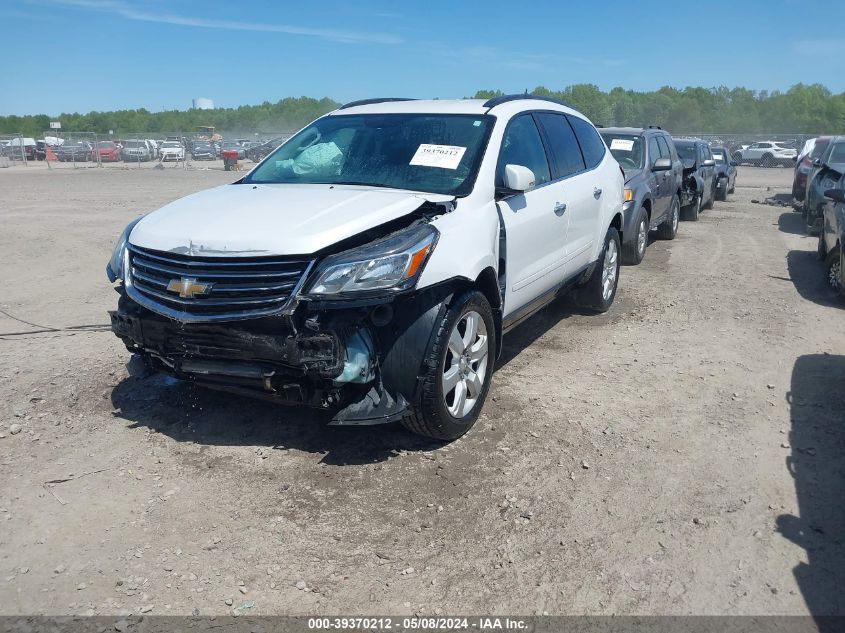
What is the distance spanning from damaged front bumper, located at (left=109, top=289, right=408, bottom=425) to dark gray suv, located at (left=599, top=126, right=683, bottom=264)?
6413 millimetres

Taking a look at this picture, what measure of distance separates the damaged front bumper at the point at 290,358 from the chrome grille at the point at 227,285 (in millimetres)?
60

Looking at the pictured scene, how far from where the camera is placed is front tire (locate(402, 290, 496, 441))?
385 centimetres

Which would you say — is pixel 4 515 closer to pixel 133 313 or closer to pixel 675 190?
pixel 133 313

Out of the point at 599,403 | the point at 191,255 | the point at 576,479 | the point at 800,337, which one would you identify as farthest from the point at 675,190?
the point at 191,255

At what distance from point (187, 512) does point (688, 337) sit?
4726mm

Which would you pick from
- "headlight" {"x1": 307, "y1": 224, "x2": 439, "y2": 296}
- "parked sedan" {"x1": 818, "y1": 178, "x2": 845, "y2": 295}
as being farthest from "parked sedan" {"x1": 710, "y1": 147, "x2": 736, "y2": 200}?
"headlight" {"x1": 307, "y1": 224, "x2": 439, "y2": 296}

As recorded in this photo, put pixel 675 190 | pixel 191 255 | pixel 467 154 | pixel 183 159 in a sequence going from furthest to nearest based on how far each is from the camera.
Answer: pixel 183 159
pixel 675 190
pixel 467 154
pixel 191 255

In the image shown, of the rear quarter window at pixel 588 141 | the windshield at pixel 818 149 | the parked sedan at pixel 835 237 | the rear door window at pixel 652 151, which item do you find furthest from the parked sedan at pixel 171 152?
the rear quarter window at pixel 588 141

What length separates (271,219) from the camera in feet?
12.6

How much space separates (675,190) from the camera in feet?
39.4

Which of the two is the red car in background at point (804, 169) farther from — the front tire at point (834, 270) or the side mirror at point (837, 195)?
the side mirror at point (837, 195)

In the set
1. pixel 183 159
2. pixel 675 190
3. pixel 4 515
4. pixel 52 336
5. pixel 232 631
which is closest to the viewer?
pixel 232 631

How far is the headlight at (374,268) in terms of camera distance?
A: 3.54 meters

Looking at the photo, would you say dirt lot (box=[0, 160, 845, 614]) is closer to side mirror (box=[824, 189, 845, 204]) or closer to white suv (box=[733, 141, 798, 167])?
side mirror (box=[824, 189, 845, 204])
